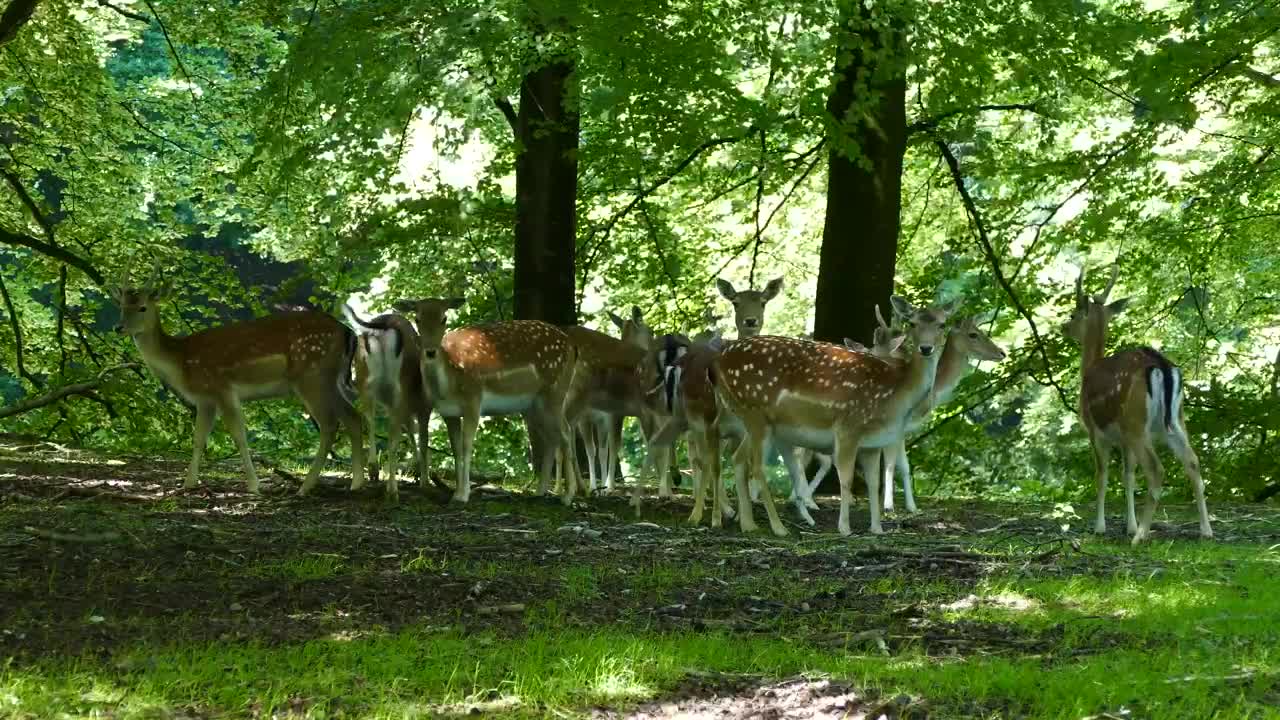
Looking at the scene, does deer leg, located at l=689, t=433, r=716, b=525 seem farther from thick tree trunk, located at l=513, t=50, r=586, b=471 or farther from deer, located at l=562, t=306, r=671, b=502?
thick tree trunk, located at l=513, t=50, r=586, b=471

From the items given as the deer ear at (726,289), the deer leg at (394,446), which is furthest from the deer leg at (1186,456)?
the deer leg at (394,446)

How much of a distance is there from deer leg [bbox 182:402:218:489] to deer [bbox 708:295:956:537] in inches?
146

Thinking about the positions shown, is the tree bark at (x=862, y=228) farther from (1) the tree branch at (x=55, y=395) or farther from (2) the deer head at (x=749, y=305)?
(1) the tree branch at (x=55, y=395)

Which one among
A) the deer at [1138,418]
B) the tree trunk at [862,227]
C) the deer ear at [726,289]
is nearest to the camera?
the deer at [1138,418]

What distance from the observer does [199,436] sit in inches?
458

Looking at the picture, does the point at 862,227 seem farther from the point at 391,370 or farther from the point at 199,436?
the point at 199,436

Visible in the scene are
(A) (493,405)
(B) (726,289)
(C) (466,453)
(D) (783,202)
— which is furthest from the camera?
(D) (783,202)

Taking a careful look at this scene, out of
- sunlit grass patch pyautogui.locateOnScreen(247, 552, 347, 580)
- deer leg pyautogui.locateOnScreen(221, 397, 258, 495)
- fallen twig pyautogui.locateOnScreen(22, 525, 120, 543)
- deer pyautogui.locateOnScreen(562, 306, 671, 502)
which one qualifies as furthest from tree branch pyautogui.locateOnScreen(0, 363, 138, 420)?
sunlit grass patch pyautogui.locateOnScreen(247, 552, 347, 580)

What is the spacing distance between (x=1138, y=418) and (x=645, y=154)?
7.46 m

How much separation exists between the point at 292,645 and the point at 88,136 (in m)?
13.5

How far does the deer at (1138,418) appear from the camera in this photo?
33.4 ft

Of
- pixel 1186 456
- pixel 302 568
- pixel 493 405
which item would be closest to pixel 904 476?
pixel 1186 456

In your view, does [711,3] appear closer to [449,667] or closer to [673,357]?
[673,357]

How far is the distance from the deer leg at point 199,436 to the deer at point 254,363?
0.01 metres
